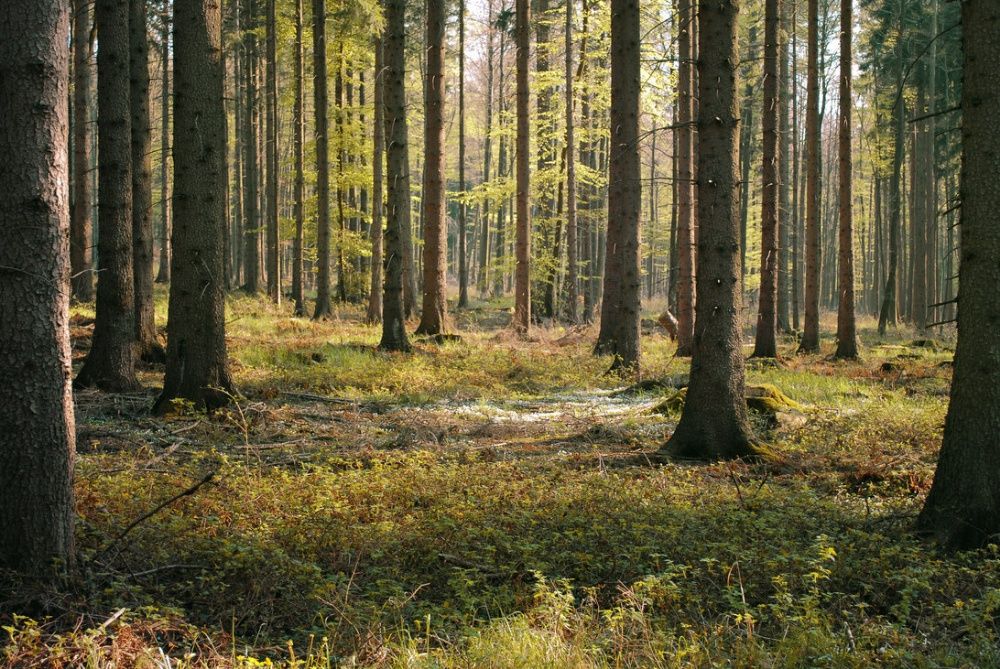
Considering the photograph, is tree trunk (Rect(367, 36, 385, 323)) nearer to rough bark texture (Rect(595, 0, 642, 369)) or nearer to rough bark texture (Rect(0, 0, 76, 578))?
rough bark texture (Rect(595, 0, 642, 369))

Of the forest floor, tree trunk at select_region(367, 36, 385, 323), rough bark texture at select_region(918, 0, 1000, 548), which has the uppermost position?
tree trunk at select_region(367, 36, 385, 323)

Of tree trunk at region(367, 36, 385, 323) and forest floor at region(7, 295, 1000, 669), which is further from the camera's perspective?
tree trunk at region(367, 36, 385, 323)

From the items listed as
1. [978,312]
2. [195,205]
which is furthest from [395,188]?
[978,312]

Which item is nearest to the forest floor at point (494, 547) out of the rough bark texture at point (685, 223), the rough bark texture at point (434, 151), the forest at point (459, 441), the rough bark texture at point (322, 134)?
the forest at point (459, 441)

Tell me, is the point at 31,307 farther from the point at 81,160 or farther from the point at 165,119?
the point at 165,119

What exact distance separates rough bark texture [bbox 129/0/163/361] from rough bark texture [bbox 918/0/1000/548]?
11.0m

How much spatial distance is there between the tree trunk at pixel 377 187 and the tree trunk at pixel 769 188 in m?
9.36

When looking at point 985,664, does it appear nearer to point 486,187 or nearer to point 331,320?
point 331,320

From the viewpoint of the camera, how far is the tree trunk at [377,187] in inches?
818

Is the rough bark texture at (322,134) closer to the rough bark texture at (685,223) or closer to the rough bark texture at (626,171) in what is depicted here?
the rough bark texture at (626,171)

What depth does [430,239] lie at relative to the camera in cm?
1847

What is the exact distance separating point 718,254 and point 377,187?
45.7 ft

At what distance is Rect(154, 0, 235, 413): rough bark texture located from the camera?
9.30 metres

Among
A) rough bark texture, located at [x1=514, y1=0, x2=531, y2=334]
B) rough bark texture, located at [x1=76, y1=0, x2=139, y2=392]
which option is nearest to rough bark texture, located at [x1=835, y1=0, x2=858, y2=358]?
rough bark texture, located at [x1=514, y1=0, x2=531, y2=334]
